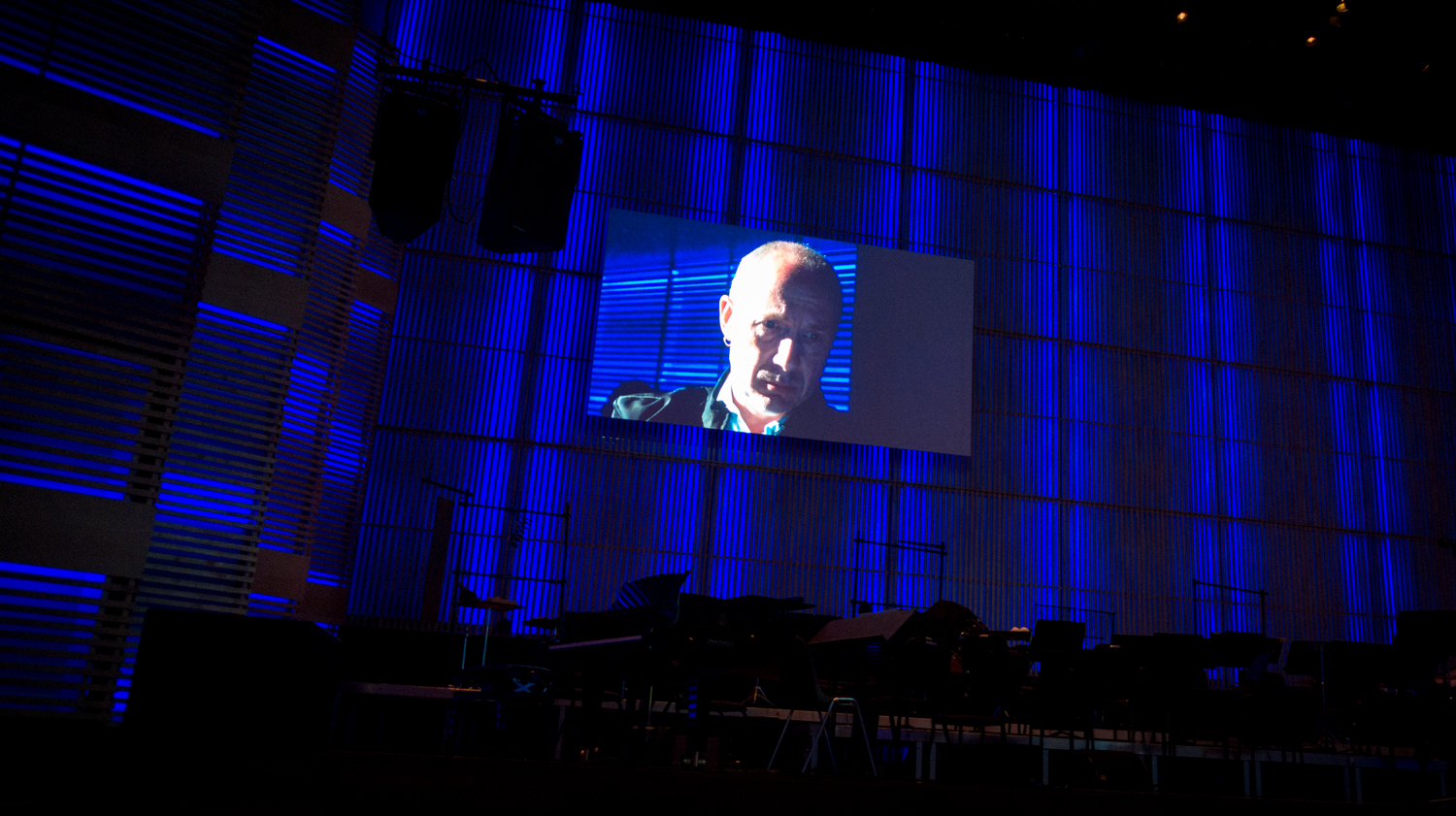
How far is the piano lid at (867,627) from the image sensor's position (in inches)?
Answer: 234

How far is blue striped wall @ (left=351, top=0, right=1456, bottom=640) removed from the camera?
11.0 metres

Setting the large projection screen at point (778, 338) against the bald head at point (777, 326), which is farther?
the bald head at point (777, 326)

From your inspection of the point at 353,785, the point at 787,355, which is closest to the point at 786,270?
the point at 787,355

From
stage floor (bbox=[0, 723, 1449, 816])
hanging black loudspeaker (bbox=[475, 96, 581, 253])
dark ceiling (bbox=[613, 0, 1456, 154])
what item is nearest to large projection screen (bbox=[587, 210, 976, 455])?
dark ceiling (bbox=[613, 0, 1456, 154])

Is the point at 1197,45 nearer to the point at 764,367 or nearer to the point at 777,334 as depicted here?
the point at 777,334

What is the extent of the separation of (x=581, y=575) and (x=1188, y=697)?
594cm

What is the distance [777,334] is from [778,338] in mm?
51

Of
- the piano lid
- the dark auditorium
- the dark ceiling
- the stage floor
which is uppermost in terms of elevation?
the dark ceiling

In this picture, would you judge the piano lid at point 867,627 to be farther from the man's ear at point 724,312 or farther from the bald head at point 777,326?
the man's ear at point 724,312

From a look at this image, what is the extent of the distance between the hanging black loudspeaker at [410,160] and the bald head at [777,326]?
14.3ft

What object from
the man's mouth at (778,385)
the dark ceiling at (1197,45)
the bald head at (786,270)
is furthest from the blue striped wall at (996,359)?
the man's mouth at (778,385)

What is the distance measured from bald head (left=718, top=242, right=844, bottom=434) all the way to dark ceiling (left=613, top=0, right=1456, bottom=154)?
119 inches

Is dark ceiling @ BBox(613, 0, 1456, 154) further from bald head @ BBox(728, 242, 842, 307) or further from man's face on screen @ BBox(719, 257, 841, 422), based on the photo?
man's face on screen @ BBox(719, 257, 841, 422)

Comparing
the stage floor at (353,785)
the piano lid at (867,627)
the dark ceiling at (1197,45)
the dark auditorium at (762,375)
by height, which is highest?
the dark ceiling at (1197,45)
